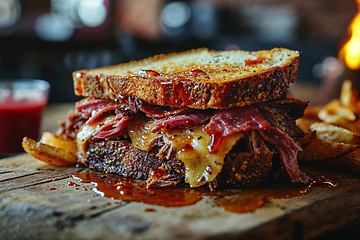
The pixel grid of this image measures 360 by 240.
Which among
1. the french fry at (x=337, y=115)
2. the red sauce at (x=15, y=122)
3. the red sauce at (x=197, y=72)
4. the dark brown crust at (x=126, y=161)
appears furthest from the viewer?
the red sauce at (x=15, y=122)

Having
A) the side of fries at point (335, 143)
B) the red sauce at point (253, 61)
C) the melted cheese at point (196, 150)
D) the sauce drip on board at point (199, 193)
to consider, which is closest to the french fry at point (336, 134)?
the side of fries at point (335, 143)

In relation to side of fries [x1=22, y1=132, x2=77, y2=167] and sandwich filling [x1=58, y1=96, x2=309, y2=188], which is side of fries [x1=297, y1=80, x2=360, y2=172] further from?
side of fries [x1=22, y1=132, x2=77, y2=167]

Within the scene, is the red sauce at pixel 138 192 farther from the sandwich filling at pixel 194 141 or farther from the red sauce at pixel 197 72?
the red sauce at pixel 197 72

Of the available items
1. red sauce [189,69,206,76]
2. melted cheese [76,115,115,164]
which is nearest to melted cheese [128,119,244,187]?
red sauce [189,69,206,76]

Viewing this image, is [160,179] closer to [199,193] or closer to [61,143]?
[199,193]

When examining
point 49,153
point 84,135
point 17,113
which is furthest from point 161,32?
point 49,153

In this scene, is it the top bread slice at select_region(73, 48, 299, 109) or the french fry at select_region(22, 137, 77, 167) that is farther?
the french fry at select_region(22, 137, 77, 167)
